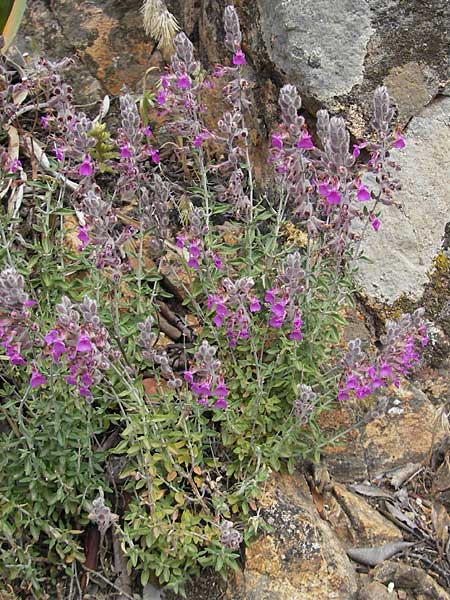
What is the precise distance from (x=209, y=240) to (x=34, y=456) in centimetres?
118

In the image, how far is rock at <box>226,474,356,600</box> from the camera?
293cm

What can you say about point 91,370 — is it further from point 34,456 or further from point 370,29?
point 370,29

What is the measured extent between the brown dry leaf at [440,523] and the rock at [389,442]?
0.28 metres

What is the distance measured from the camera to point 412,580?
3.03 meters

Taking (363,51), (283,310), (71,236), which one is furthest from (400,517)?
(363,51)

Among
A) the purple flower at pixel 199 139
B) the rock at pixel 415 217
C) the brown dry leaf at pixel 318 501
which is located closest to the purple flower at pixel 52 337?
the purple flower at pixel 199 139

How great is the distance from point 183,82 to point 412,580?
229cm

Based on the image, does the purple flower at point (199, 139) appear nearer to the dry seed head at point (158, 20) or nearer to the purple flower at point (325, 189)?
the purple flower at point (325, 189)

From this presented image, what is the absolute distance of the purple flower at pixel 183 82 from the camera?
2.87m

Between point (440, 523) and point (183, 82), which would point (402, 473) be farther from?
point (183, 82)

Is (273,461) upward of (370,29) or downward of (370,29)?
downward

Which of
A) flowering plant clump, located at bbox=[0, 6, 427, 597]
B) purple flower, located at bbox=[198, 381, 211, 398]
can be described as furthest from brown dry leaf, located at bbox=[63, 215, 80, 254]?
purple flower, located at bbox=[198, 381, 211, 398]

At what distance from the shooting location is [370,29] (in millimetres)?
3732

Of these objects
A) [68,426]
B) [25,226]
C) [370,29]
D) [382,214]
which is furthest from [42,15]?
[68,426]
